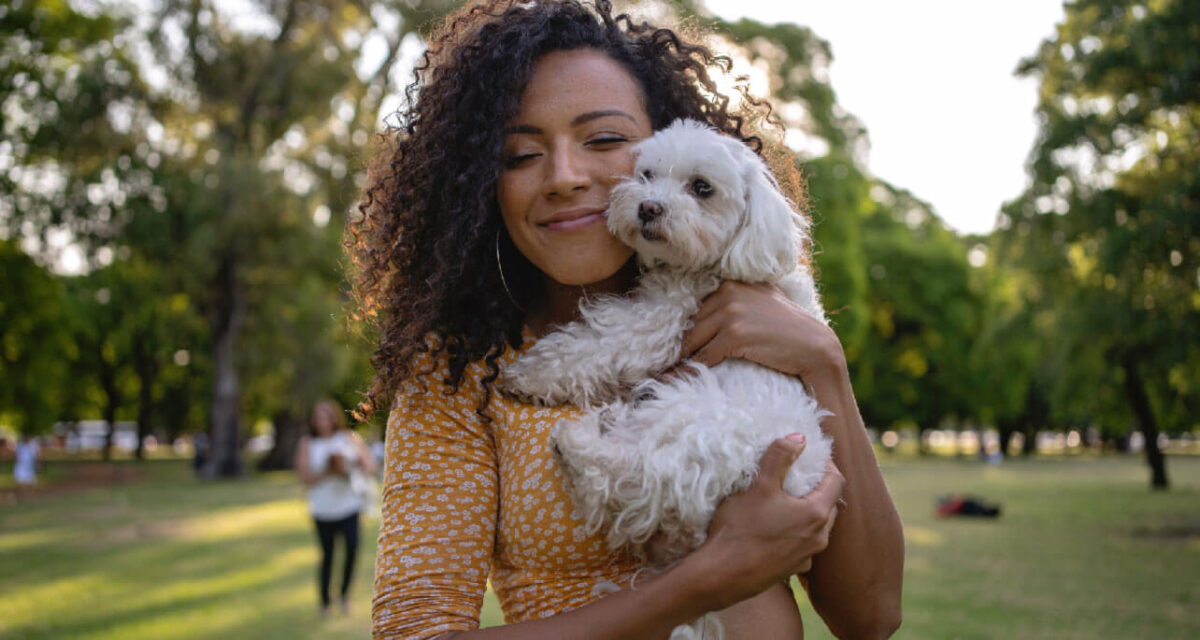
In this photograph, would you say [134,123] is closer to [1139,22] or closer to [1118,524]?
[1139,22]

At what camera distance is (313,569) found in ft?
42.2

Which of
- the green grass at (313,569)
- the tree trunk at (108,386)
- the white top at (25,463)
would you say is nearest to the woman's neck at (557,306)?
the green grass at (313,569)

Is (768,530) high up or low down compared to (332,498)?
up

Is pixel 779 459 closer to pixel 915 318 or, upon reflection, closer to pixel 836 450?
pixel 836 450

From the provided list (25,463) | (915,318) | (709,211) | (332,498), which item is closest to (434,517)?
(709,211)

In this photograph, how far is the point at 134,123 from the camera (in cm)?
2475

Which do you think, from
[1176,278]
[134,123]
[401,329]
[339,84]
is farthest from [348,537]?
[339,84]

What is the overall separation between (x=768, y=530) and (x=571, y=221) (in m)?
0.84

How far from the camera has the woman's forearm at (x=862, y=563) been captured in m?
2.04

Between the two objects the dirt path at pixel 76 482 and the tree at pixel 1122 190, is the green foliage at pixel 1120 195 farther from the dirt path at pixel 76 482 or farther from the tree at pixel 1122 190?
the dirt path at pixel 76 482

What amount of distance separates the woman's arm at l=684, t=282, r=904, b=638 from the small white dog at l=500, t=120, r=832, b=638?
0.05m

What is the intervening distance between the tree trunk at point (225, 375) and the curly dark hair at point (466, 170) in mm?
26589

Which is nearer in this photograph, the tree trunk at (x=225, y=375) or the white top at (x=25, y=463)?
the tree trunk at (x=225, y=375)

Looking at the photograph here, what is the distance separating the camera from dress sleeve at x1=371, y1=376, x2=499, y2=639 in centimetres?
182
